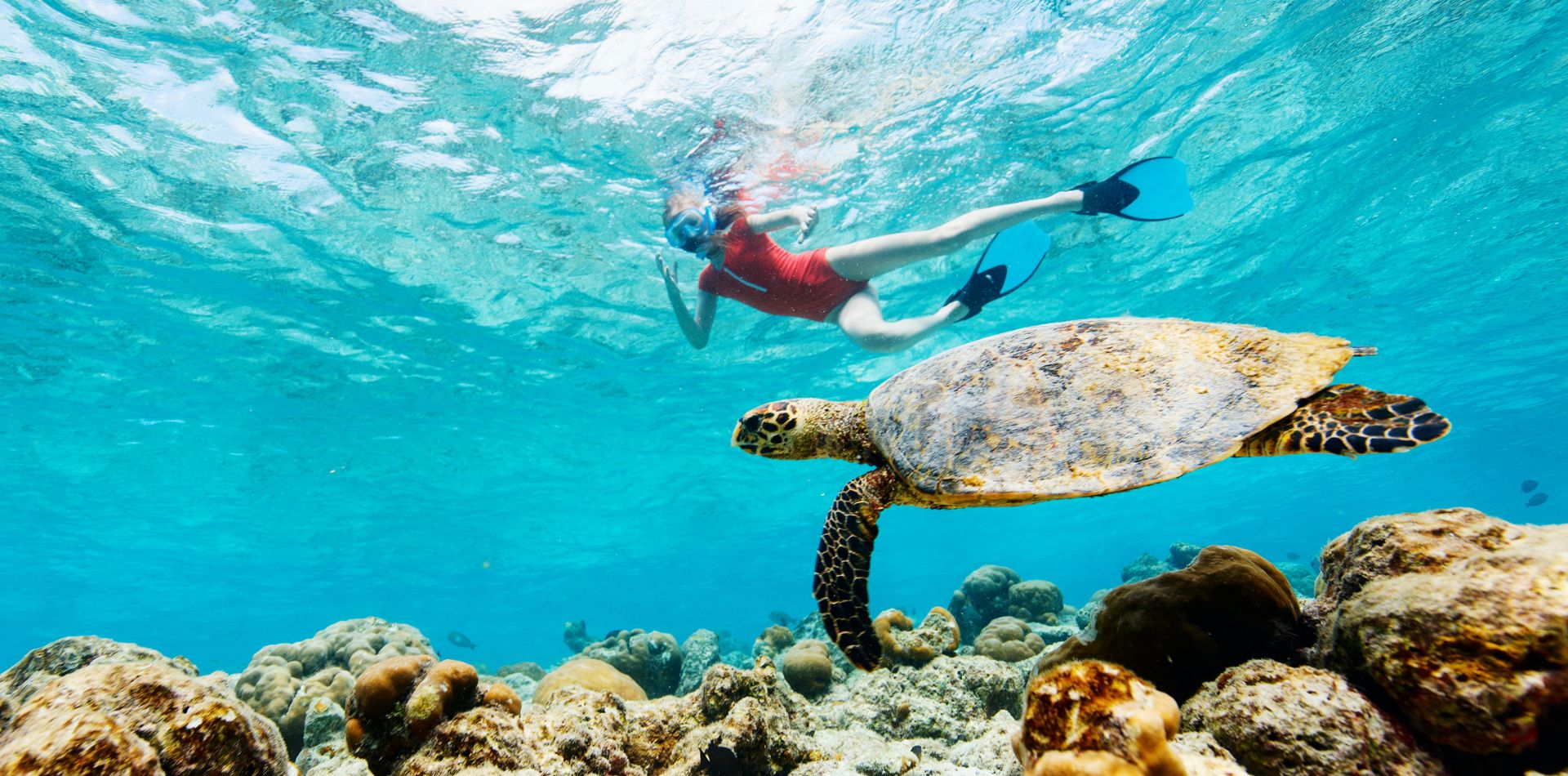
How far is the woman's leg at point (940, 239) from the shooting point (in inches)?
267

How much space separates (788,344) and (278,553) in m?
39.1

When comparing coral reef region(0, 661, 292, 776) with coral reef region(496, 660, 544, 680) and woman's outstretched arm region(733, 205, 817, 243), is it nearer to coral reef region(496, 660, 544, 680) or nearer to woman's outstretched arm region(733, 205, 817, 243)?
→ woman's outstretched arm region(733, 205, 817, 243)

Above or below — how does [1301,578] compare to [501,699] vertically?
above

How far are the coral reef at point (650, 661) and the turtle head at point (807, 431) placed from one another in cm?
531

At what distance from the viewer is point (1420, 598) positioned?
4.76 ft

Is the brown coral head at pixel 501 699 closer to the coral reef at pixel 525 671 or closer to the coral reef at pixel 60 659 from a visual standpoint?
the coral reef at pixel 60 659

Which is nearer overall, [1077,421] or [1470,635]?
[1470,635]

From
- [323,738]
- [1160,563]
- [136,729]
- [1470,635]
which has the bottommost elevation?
[1470,635]

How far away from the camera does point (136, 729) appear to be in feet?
4.68

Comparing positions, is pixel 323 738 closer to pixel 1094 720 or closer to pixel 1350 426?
pixel 1094 720

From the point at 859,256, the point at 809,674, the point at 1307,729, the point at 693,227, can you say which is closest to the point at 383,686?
the point at 1307,729

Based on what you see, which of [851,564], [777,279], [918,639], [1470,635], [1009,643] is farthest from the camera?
[777,279]

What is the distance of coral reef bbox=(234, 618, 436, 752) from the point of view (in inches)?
197

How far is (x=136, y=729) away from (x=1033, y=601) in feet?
33.5
